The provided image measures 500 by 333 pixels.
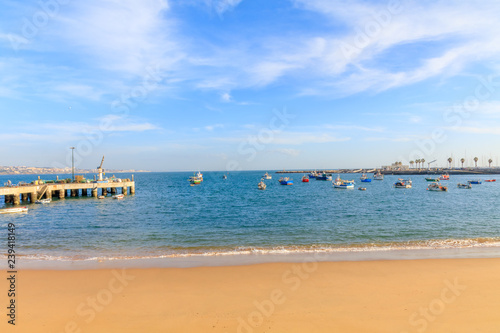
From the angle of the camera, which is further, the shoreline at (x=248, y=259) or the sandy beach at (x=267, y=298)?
the shoreline at (x=248, y=259)

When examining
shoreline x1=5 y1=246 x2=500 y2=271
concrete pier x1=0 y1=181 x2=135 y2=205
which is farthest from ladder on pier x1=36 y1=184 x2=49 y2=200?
shoreline x1=5 y1=246 x2=500 y2=271

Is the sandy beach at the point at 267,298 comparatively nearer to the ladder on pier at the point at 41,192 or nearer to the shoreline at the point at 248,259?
the shoreline at the point at 248,259

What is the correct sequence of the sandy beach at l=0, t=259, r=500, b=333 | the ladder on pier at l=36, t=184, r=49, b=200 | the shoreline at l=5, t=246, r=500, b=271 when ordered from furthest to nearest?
1. the ladder on pier at l=36, t=184, r=49, b=200
2. the shoreline at l=5, t=246, r=500, b=271
3. the sandy beach at l=0, t=259, r=500, b=333

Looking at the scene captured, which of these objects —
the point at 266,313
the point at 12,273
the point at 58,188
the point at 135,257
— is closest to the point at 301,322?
the point at 266,313

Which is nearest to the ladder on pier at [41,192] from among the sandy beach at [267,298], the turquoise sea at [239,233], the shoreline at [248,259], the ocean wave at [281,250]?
the turquoise sea at [239,233]

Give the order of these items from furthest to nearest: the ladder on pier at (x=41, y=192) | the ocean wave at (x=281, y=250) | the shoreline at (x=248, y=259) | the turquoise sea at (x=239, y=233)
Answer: the ladder on pier at (x=41, y=192) → the turquoise sea at (x=239, y=233) → the ocean wave at (x=281, y=250) → the shoreline at (x=248, y=259)

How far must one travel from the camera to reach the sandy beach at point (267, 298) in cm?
902

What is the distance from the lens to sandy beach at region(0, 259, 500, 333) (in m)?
9.02

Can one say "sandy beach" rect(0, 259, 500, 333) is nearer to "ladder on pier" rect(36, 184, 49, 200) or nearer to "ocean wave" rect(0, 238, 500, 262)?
"ocean wave" rect(0, 238, 500, 262)

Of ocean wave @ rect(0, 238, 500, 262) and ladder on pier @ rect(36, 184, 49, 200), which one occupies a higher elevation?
ladder on pier @ rect(36, 184, 49, 200)

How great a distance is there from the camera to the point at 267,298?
432 inches

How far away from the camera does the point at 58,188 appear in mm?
54500

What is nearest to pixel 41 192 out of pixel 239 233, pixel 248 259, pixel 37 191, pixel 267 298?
pixel 37 191

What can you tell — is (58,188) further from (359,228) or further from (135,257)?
(359,228)
